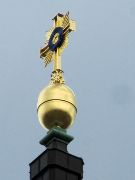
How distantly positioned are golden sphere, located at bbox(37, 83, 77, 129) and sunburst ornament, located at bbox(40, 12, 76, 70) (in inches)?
91.1

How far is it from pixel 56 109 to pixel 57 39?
12.8ft

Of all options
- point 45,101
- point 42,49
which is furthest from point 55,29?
point 45,101

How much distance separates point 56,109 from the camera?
27.5 meters

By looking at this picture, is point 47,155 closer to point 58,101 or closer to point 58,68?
point 58,101

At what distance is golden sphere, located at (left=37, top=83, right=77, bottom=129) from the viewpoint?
27.6m

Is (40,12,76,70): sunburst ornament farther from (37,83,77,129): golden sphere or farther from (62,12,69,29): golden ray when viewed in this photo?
(37,83,77,129): golden sphere

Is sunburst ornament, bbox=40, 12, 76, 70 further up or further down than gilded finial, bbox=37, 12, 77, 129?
further up

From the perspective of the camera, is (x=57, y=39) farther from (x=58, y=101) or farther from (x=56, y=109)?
(x=56, y=109)

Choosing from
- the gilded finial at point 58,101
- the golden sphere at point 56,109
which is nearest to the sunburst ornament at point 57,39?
the gilded finial at point 58,101

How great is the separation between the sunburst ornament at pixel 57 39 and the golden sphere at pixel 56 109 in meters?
2.31

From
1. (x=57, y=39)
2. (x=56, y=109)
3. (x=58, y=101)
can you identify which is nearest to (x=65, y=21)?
(x=57, y=39)

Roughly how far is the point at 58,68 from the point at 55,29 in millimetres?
1546

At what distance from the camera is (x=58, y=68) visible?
98.7ft

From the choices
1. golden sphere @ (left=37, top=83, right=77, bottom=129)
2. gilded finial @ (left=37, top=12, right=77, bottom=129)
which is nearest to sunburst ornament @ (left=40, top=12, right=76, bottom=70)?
gilded finial @ (left=37, top=12, right=77, bottom=129)
